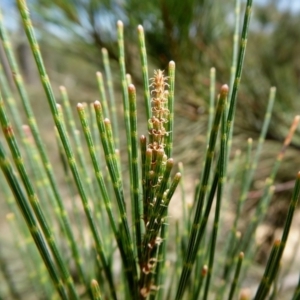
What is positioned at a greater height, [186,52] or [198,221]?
[186,52]

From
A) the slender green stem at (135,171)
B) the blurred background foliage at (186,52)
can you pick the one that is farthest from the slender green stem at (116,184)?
the blurred background foliage at (186,52)

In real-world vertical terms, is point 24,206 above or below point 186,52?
below

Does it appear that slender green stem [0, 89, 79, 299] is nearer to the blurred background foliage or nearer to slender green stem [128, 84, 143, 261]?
slender green stem [128, 84, 143, 261]

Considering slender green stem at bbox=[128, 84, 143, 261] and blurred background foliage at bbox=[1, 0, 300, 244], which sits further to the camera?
blurred background foliage at bbox=[1, 0, 300, 244]

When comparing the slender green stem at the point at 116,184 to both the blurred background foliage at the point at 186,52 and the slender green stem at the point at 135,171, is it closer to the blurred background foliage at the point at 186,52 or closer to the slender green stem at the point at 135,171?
the slender green stem at the point at 135,171

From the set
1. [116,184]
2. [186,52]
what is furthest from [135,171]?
[186,52]

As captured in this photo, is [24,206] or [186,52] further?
[186,52]

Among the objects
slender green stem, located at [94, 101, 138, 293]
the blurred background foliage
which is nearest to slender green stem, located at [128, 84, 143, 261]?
slender green stem, located at [94, 101, 138, 293]

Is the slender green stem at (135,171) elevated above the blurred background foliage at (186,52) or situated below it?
below

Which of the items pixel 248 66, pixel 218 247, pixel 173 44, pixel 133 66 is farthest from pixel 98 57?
pixel 218 247

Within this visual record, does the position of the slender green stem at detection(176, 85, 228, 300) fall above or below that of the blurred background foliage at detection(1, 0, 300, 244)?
below

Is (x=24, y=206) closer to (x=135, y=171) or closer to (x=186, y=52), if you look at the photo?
(x=135, y=171)

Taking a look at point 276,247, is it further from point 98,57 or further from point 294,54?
point 294,54

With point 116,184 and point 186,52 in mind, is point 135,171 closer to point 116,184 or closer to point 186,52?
point 116,184
